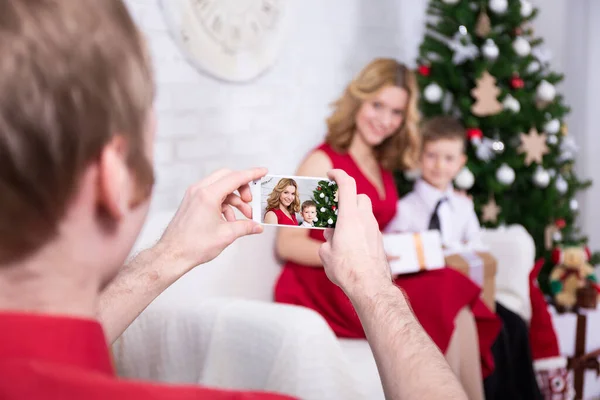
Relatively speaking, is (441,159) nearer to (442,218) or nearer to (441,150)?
(441,150)

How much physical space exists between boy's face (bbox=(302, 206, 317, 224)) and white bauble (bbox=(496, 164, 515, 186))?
2330 millimetres

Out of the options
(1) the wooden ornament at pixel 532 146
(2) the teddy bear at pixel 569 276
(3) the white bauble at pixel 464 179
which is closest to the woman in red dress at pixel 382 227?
(3) the white bauble at pixel 464 179

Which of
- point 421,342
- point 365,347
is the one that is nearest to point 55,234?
point 421,342

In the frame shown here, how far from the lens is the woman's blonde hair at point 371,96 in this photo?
8.60ft

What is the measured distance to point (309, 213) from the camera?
3.51 feet

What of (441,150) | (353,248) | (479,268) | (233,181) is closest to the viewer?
(353,248)

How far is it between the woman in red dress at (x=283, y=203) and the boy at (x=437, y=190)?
5.57ft

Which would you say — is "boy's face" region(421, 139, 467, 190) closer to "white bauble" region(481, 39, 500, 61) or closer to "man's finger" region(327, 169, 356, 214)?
"white bauble" region(481, 39, 500, 61)

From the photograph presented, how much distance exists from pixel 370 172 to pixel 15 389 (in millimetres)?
2287

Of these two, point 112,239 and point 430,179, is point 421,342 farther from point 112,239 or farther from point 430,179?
point 430,179

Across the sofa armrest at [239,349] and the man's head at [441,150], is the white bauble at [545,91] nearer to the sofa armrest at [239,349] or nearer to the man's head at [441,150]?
the man's head at [441,150]

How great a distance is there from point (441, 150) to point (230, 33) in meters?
1.00

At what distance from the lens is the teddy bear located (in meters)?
3.40

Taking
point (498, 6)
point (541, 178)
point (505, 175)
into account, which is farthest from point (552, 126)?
point (498, 6)
